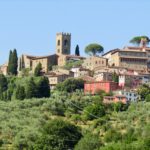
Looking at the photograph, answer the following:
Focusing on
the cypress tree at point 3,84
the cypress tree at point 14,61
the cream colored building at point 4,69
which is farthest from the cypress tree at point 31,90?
the cream colored building at point 4,69

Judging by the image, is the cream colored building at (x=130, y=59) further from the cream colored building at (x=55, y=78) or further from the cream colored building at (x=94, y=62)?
the cream colored building at (x=55, y=78)

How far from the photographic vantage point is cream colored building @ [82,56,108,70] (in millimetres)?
85300

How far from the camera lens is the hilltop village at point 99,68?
72.9 m

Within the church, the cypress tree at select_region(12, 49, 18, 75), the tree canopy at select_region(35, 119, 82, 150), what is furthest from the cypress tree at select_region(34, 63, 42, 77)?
the tree canopy at select_region(35, 119, 82, 150)

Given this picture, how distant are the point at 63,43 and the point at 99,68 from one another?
14.2m

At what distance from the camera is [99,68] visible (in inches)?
3270

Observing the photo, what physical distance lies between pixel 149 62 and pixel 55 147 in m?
38.6

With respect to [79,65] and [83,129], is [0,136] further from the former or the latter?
[79,65]

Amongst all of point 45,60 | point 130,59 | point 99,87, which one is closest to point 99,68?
point 130,59

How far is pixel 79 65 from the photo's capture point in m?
86.7

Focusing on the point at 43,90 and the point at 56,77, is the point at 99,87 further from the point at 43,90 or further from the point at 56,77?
the point at 56,77

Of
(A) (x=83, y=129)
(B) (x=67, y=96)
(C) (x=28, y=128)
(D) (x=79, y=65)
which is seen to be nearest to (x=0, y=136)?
(C) (x=28, y=128)

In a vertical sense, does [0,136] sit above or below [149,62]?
below

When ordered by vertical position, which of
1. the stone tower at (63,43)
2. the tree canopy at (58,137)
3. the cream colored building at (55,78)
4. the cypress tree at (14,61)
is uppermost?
the stone tower at (63,43)
